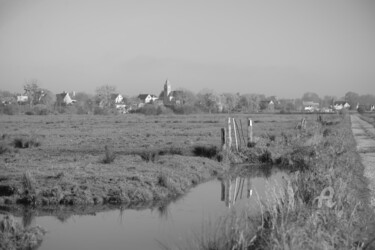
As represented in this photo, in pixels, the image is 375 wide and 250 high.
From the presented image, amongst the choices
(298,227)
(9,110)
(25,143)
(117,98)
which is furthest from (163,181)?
(117,98)

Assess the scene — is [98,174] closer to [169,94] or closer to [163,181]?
[163,181]

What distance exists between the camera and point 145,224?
13.7 metres

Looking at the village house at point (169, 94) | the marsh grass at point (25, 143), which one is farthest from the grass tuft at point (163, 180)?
the village house at point (169, 94)

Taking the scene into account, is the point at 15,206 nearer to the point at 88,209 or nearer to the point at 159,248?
the point at 88,209

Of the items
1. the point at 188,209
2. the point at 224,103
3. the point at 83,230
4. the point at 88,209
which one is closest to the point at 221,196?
the point at 188,209

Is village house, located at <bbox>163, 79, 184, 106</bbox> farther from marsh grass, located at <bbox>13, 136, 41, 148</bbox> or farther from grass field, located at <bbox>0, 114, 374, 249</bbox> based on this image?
marsh grass, located at <bbox>13, 136, 41, 148</bbox>

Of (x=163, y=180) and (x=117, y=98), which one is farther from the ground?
(x=117, y=98)

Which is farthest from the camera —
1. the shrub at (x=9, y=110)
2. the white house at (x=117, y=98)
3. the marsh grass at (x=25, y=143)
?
the white house at (x=117, y=98)

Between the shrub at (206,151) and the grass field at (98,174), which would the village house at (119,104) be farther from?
the grass field at (98,174)

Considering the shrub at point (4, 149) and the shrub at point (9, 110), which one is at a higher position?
the shrub at point (9, 110)

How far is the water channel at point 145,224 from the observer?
11.8 metres

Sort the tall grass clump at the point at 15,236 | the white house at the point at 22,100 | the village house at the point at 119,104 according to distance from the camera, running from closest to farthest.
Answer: the tall grass clump at the point at 15,236
the white house at the point at 22,100
the village house at the point at 119,104

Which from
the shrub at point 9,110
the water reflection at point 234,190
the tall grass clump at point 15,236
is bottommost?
the water reflection at point 234,190

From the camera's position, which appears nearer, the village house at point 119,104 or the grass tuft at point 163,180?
the grass tuft at point 163,180
